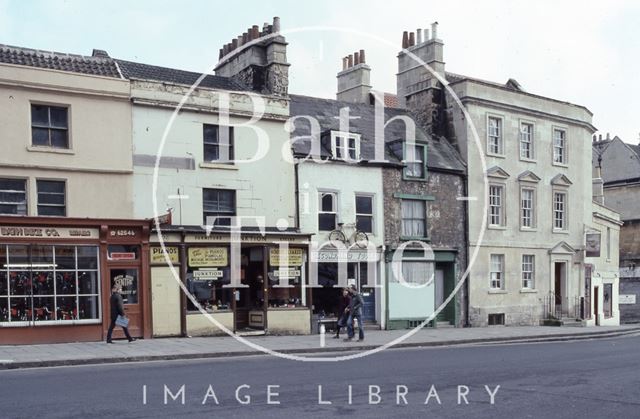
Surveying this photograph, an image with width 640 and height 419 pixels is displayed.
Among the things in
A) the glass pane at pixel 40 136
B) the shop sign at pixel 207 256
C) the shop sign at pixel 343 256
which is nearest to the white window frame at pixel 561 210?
the shop sign at pixel 343 256

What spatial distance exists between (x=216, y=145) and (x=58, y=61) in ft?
17.7

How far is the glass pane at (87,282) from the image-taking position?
20266mm

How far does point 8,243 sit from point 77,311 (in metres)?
2.70

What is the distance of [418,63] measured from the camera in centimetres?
3206

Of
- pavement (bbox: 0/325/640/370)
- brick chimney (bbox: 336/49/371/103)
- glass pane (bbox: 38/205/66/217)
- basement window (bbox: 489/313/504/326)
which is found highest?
brick chimney (bbox: 336/49/371/103)

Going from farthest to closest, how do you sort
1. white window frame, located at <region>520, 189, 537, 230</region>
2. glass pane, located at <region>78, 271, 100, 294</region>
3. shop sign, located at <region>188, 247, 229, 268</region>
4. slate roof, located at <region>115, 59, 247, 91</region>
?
white window frame, located at <region>520, 189, 537, 230</region> < slate roof, located at <region>115, 59, 247, 91</region> < shop sign, located at <region>188, 247, 229, 268</region> < glass pane, located at <region>78, 271, 100, 294</region>

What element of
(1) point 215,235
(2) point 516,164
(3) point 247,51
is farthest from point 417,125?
(1) point 215,235

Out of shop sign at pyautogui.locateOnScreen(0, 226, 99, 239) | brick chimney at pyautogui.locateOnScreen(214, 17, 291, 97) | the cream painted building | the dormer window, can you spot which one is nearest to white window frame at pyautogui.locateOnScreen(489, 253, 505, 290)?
the dormer window

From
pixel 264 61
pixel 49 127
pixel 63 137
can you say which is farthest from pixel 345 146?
pixel 49 127

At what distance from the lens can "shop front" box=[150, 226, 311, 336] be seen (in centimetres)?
2148

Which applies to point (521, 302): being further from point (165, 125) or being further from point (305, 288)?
point (165, 125)

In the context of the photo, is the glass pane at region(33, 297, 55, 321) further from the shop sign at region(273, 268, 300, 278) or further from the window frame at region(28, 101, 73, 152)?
the shop sign at region(273, 268, 300, 278)

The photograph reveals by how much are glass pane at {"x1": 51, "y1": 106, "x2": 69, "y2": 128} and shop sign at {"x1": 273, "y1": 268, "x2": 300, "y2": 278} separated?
8.08m

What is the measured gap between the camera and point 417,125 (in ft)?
102
